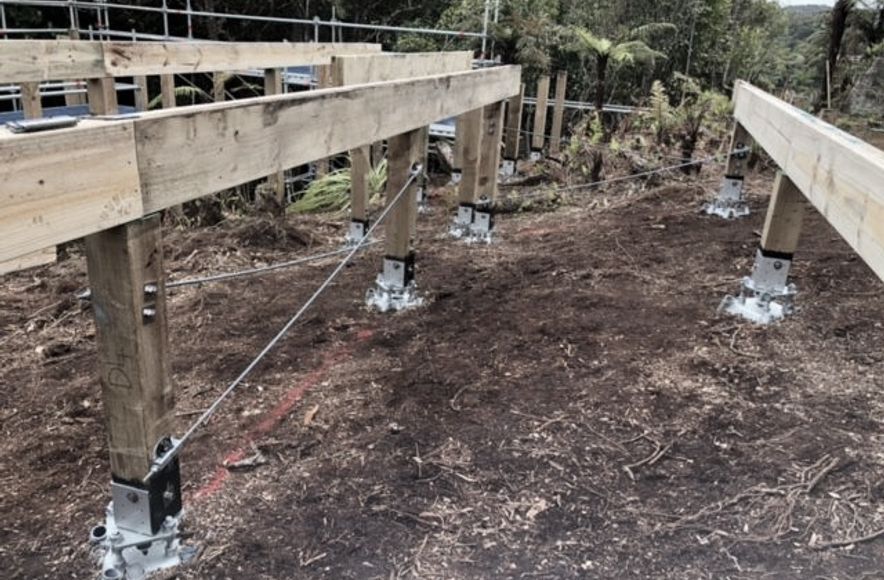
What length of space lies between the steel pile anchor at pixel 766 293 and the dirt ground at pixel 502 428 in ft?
0.41

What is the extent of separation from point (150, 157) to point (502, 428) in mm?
1743

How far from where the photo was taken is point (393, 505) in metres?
2.48

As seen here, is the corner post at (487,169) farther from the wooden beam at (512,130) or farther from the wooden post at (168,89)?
the wooden post at (168,89)

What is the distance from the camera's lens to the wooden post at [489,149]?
5961 mm

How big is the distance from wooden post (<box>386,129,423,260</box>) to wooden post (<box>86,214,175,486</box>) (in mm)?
A: 2203

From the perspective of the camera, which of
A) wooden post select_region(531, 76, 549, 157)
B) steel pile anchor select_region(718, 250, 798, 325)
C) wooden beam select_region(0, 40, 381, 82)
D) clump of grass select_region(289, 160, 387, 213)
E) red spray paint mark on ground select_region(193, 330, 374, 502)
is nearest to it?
red spray paint mark on ground select_region(193, 330, 374, 502)

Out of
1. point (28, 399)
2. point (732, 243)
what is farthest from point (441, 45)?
point (28, 399)

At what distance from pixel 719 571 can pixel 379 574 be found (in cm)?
104

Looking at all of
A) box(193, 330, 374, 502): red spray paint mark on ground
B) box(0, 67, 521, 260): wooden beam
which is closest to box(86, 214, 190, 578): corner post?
box(0, 67, 521, 260): wooden beam

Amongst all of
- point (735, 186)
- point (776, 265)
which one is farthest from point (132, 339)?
point (735, 186)

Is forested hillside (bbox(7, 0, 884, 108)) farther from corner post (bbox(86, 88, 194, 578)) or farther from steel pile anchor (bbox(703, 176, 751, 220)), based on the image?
corner post (bbox(86, 88, 194, 578))

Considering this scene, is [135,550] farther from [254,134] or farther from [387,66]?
[387,66]

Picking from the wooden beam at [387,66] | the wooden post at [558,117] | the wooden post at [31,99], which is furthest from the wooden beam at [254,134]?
the wooden post at [558,117]

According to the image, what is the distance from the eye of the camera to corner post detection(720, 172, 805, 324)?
3.86m
